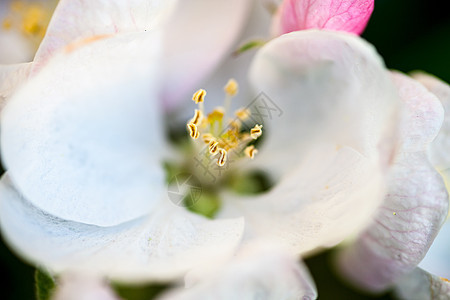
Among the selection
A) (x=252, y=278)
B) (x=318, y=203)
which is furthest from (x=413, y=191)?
(x=252, y=278)

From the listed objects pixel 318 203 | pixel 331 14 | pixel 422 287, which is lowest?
pixel 422 287

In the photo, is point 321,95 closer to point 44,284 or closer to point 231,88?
point 231,88

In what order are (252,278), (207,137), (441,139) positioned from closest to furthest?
(252,278) < (441,139) < (207,137)

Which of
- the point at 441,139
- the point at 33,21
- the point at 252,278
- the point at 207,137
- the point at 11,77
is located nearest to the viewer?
the point at 252,278

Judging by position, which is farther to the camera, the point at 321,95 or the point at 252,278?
the point at 321,95

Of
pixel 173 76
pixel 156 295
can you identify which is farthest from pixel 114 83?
pixel 156 295
